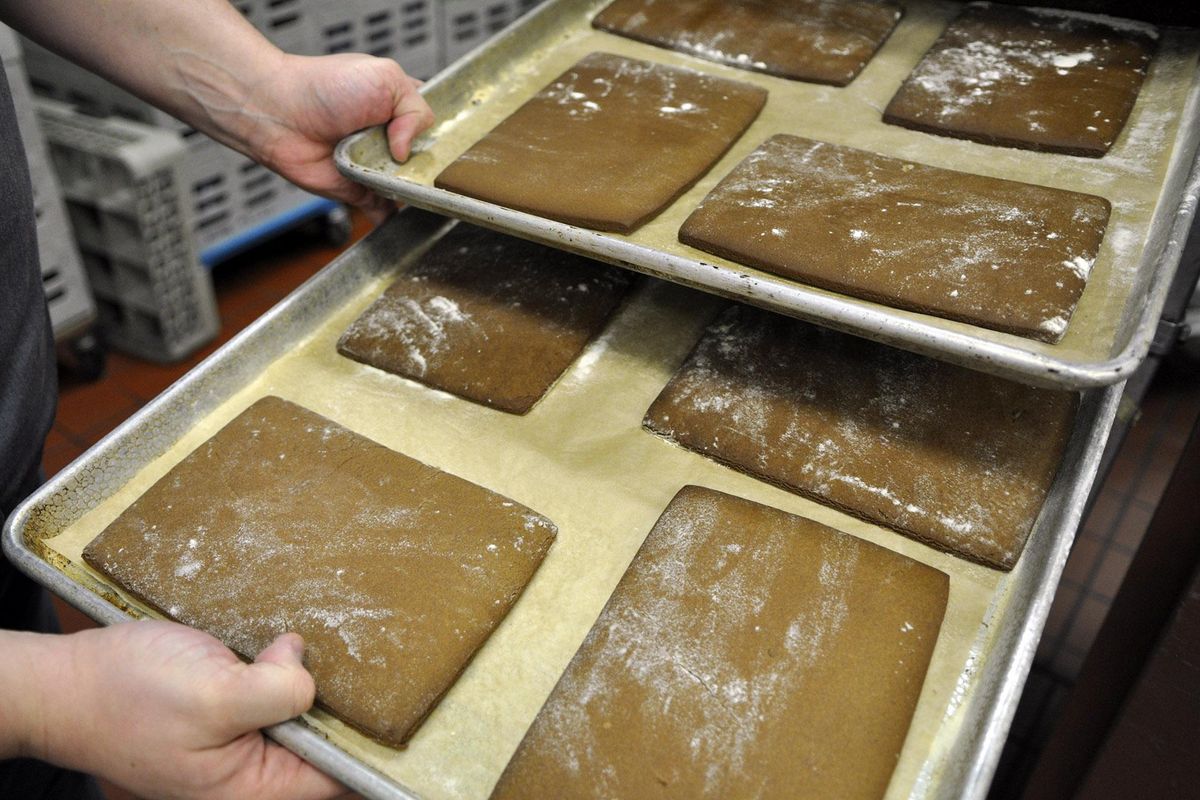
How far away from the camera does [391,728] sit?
32.6 inches

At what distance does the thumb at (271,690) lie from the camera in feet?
2.54

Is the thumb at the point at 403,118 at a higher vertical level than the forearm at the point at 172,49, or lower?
lower

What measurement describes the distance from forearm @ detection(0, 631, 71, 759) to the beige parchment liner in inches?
6.4

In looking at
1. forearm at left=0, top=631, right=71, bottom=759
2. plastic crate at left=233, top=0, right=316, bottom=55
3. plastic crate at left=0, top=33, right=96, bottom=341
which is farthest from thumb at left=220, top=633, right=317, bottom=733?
plastic crate at left=233, top=0, right=316, bottom=55

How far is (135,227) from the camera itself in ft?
8.04

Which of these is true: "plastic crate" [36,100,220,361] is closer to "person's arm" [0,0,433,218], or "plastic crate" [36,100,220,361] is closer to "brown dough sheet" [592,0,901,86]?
"person's arm" [0,0,433,218]

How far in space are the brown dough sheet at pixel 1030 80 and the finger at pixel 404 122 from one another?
70 centimetres

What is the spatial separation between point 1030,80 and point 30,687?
4.97 ft

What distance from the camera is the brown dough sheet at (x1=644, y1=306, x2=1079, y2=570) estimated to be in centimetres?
98

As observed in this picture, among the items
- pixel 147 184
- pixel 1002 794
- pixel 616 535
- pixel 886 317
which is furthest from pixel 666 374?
pixel 147 184

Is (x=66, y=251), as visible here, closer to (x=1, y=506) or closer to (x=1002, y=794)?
(x=1, y=506)

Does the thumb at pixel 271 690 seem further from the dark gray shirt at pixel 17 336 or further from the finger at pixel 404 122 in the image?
the finger at pixel 404 122

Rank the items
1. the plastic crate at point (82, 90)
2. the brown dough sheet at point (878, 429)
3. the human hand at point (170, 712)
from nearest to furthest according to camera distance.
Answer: the human hand at point (170, 712)
the brown dough sheet at point (878, 429)
the plastic crate at point (82, 90)

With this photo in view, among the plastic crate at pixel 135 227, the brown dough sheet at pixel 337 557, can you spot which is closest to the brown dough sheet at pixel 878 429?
the brown dough sheet at pixel 337 557
